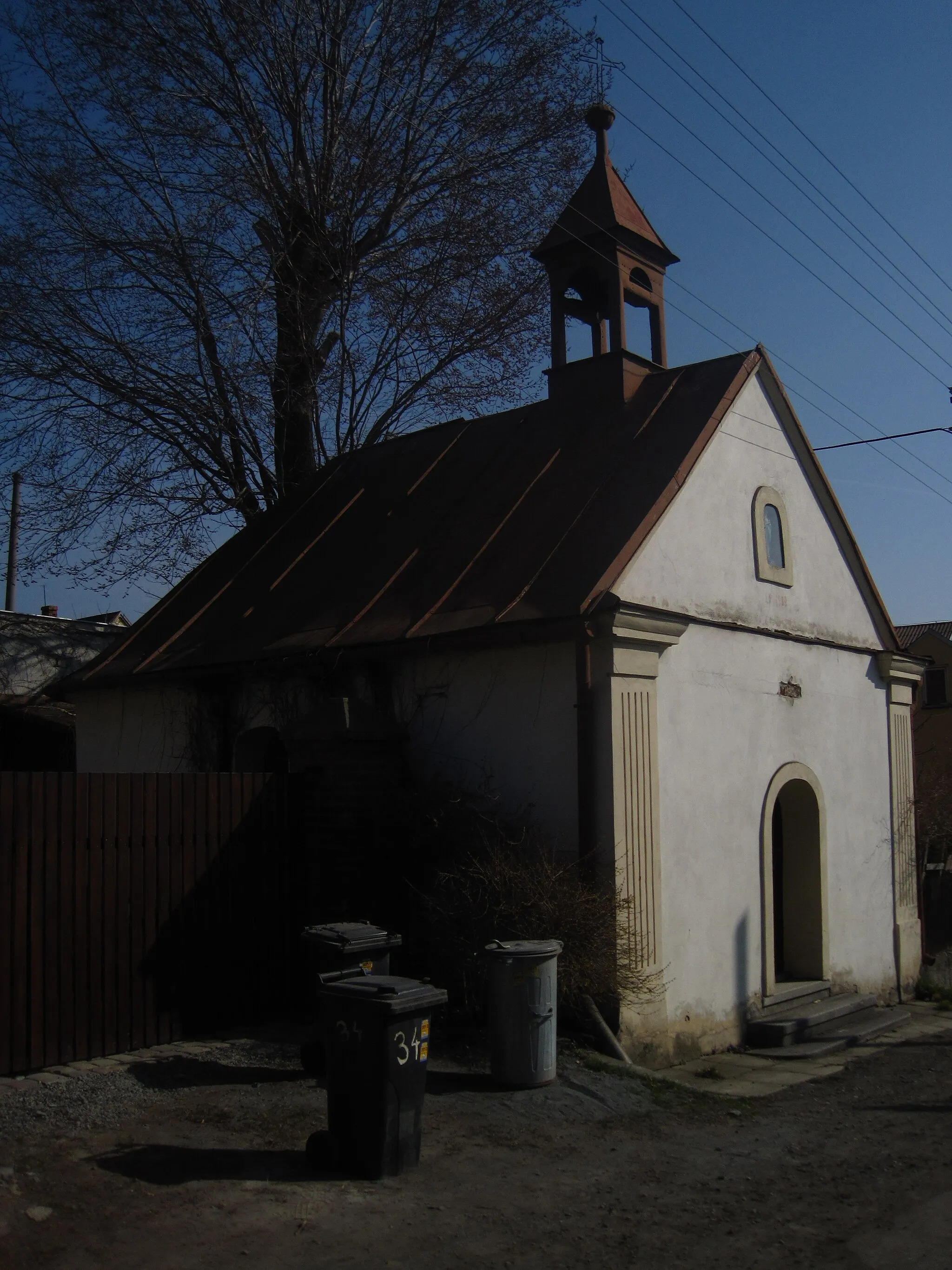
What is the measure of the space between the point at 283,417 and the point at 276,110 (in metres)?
4.65

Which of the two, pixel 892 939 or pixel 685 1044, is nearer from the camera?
pixel 685 1044

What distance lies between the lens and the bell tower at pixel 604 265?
13375mm

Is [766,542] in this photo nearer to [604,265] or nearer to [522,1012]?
[604,265]

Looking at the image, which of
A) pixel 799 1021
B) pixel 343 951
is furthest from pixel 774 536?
pixel 343 951

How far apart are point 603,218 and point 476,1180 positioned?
10.7 m

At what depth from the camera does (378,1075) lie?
598 cm

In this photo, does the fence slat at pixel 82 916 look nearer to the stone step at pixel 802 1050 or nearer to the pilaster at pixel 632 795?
the pilaster at pixel 632 795

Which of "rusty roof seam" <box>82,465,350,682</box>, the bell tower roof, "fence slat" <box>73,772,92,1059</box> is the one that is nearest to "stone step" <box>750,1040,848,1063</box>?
"fence slat" <box>73,772,92,1059</box>

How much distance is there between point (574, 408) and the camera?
1359cm

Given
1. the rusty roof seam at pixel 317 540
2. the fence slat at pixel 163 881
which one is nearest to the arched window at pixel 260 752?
Answer: the rusty roof seam at pixel 317 540

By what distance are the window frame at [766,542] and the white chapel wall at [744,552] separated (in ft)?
0.18

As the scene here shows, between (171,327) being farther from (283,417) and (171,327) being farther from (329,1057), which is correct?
(329,1057)

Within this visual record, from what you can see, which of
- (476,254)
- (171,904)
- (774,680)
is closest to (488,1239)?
(171,904)

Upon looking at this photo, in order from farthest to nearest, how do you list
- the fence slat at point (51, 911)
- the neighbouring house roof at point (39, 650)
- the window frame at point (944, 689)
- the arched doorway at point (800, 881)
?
the window frame at point (944, 689) → the neighbouring house roof at point (39, 650) → the arched doorway at point (800, 881) → the fence slat at point (51, 911)
